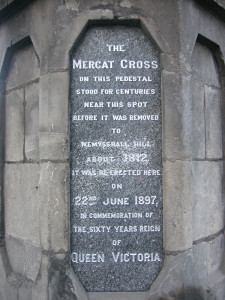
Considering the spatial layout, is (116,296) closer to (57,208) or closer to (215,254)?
(57,208)

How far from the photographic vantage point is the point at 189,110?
9.12 feet

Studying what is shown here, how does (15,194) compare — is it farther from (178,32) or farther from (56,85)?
(178,32)

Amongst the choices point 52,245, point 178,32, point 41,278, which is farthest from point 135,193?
point 178,32

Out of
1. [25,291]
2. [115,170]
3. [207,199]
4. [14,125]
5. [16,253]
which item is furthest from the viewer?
[14,125]

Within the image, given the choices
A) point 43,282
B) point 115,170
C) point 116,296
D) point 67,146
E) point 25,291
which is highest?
point 67,146

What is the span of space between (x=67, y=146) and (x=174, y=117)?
3.26ft

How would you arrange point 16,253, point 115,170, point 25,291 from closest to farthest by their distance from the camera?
point 115,170, point 25,291, point 16,253

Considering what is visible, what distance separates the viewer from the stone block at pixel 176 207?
8.61 ft

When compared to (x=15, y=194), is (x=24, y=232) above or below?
below

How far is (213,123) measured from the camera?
3326mm

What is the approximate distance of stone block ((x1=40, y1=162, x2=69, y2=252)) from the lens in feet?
8.58

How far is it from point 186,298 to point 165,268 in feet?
1.03

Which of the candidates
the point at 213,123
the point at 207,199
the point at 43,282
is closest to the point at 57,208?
the point at 43,282

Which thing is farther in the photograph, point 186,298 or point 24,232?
point 24,232
